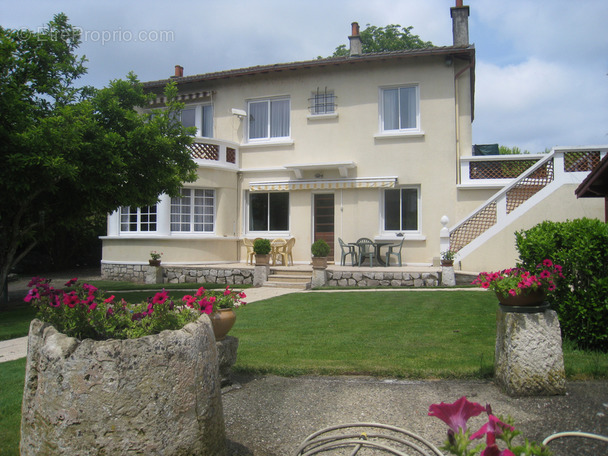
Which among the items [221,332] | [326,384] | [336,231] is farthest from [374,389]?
[336,231]

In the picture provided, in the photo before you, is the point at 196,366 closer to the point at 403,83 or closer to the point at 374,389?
the point at 374,389

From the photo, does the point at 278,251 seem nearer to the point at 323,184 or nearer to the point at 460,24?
the point at 323,184

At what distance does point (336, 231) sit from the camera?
18859mm

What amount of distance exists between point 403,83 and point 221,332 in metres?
15.3

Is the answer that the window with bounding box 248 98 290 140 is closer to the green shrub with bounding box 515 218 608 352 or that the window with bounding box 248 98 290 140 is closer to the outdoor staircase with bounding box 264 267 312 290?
the outdoor staircase with bounding box 264 267 312 290

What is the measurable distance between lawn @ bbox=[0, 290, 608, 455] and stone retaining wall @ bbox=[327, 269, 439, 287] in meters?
2.63

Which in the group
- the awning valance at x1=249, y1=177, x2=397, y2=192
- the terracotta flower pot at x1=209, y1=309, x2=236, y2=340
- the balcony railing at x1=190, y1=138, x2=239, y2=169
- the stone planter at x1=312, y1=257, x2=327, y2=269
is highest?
the balcony railing at x1=190, y1=138, x2=239, y2=169

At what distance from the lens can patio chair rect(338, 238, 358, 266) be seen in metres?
17.7

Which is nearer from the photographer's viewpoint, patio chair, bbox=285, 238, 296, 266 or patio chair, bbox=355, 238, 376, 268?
patio chair, bbox=355, 238, 376, 268

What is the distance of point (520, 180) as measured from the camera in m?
15.4

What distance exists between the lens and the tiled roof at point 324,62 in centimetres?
1712

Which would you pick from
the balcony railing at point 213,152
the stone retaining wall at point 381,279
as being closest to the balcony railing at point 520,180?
the stone retaining wall at point 381,279

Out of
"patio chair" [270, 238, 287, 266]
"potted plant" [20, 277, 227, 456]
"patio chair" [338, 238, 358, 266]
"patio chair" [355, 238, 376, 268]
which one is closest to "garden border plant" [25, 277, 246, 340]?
"potted plant" [20, 277, 227, 456]

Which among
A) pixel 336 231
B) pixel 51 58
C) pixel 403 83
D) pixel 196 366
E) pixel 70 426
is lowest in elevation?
pixel 70 426
